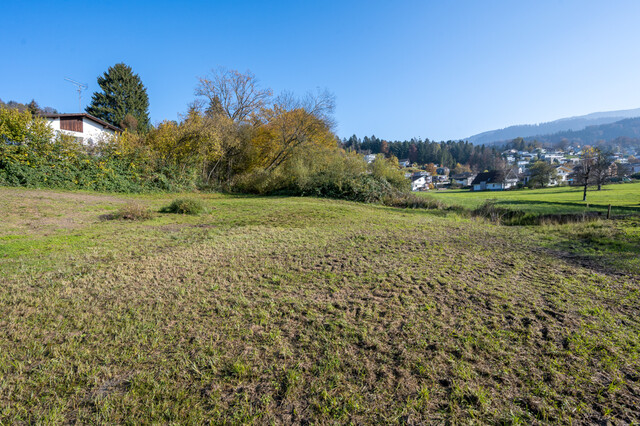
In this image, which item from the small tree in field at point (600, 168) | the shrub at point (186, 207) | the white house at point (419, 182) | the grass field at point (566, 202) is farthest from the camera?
the white house at point (419, 182)

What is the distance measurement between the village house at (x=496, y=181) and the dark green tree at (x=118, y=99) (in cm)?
6875

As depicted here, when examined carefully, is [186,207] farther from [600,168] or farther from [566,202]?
[600,168]

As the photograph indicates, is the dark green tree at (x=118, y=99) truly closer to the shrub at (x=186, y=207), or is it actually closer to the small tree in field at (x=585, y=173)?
A: the shrub at (x=186, y=207)

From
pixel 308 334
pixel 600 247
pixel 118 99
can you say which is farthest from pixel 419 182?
pixel 308 334

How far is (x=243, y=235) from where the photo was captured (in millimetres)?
7086

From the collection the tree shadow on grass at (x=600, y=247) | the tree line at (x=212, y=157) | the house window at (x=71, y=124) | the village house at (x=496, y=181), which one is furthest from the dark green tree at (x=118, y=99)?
the village house at (x=496, y=181)

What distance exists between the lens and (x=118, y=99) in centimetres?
3544

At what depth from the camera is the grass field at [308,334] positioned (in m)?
2.23

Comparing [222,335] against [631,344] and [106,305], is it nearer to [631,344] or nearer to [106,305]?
[106,305]

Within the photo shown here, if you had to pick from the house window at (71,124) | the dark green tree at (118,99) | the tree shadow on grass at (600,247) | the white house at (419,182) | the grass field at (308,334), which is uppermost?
the dark green tree at (118,99)

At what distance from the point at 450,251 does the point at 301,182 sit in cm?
1216

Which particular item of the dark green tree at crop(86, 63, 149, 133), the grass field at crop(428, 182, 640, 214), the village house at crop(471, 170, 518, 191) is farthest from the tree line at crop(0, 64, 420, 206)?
the village house at crop(471, 170, 518, 191)

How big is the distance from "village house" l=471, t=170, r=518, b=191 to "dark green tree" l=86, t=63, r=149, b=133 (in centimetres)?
6875

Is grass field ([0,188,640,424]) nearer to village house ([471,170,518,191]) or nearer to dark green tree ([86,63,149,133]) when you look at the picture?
dark green tree ([86,63,149,133])
